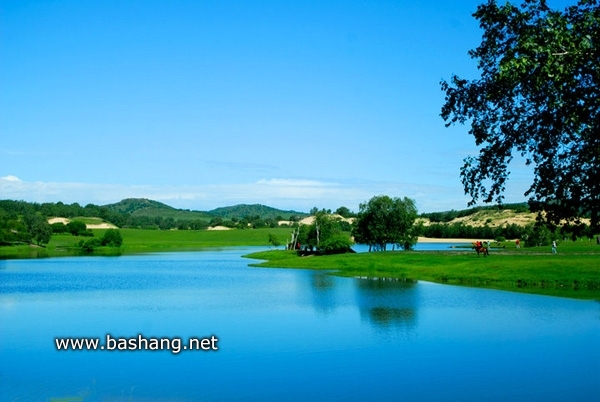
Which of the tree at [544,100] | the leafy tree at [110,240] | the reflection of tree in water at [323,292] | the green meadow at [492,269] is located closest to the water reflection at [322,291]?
the reflection of tree in water at [323,292]

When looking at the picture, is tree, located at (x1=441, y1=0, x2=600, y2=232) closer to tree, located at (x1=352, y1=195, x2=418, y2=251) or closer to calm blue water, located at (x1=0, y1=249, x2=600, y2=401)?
calm blue water, located at (x1=0, y1=249, x2=600, y2=401)

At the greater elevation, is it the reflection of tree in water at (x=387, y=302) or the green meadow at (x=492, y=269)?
the green meadow at (x=492, y=269)

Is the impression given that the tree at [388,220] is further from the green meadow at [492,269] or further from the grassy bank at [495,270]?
the grassy bank at [495,270]

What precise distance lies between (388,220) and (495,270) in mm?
56800

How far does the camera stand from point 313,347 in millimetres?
28609

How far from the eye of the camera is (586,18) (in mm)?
16266

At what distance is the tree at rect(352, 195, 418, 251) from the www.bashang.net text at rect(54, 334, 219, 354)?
88.6m

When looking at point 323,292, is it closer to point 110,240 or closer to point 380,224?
point 380,224

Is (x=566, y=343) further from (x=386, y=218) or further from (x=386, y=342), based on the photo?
(x=386, y=218)

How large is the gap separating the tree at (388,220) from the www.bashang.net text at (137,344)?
8860 centimetres

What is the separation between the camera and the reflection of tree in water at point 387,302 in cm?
3609

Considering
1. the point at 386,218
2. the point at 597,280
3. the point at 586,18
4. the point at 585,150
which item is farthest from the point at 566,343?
the point at 386,218

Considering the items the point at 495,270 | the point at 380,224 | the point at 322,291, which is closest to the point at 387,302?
the point at 322,291

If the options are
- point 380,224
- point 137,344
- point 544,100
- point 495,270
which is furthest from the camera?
point 380,224
